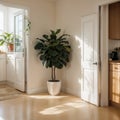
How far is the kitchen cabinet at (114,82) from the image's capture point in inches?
165

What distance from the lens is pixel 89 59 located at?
454 cm

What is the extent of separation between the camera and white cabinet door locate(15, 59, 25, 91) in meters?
5.64

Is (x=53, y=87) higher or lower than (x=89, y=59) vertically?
lower

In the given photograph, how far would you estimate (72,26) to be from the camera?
527 cm

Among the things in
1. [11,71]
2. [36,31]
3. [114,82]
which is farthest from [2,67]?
[114,82]

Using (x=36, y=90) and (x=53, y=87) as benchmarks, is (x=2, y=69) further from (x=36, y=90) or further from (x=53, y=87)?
(x=53, y=87)

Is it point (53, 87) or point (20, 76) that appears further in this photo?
point (20, 76)

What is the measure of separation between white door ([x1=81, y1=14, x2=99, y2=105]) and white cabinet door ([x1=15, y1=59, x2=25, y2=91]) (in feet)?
6.08

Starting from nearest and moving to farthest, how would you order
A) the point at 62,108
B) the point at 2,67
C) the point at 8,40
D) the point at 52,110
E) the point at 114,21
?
the point at 52,110
the point at 62,108
the point at 114,21
the point at 8,40
the point at 2,67

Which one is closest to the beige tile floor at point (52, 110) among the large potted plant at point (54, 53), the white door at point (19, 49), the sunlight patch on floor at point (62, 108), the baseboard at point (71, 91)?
the sunlight patch on floor at point (62, 108)

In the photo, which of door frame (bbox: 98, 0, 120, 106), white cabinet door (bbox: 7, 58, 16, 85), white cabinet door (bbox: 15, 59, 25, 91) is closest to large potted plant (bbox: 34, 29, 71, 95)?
white cabinet door (bbox: 15, 59, 25, 91)

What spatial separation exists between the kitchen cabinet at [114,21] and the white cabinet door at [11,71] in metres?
3.30

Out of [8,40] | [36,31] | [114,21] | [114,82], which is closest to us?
[114,82]

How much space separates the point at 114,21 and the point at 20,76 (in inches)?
122
